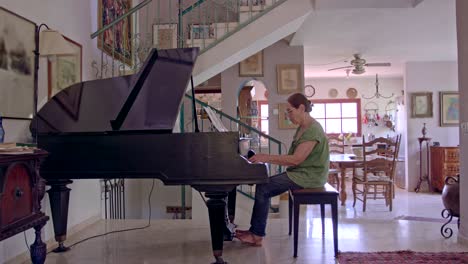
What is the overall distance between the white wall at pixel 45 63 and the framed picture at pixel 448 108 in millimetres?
7105

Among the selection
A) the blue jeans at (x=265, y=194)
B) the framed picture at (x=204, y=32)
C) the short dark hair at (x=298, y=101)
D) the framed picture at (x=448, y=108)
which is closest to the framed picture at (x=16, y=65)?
the blue jeans at (x=265, y=194)

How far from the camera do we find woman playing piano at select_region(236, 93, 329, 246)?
3.05 meters

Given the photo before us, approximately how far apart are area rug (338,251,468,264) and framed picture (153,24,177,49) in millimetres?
3722

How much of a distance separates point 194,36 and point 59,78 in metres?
2.15

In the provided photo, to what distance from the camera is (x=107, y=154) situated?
258cm

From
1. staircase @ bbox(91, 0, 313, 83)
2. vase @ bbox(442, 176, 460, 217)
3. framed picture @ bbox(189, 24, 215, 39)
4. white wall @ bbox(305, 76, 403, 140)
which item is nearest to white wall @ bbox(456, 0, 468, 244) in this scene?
vase @ bbox(442, 176, 460, 217)

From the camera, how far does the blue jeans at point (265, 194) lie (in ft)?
10.1

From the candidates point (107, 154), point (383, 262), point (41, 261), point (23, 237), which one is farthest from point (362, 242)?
point (23, 237)

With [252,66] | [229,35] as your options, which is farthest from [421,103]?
[229,35]

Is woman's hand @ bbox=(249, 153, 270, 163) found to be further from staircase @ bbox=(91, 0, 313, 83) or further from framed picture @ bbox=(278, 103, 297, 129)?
framed picture @ bbox=(278, 103, 297, 129)

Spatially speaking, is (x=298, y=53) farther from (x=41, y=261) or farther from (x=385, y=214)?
(x=41, y=261)

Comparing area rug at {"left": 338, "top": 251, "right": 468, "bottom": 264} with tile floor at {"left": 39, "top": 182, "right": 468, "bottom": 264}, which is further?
tile floor at {"left": 39, "top": 182, "right": 468, "bottom": 264}

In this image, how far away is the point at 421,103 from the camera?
322 inches

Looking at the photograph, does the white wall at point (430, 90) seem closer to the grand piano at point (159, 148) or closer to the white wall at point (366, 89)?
the white wall at point (366, 89)
